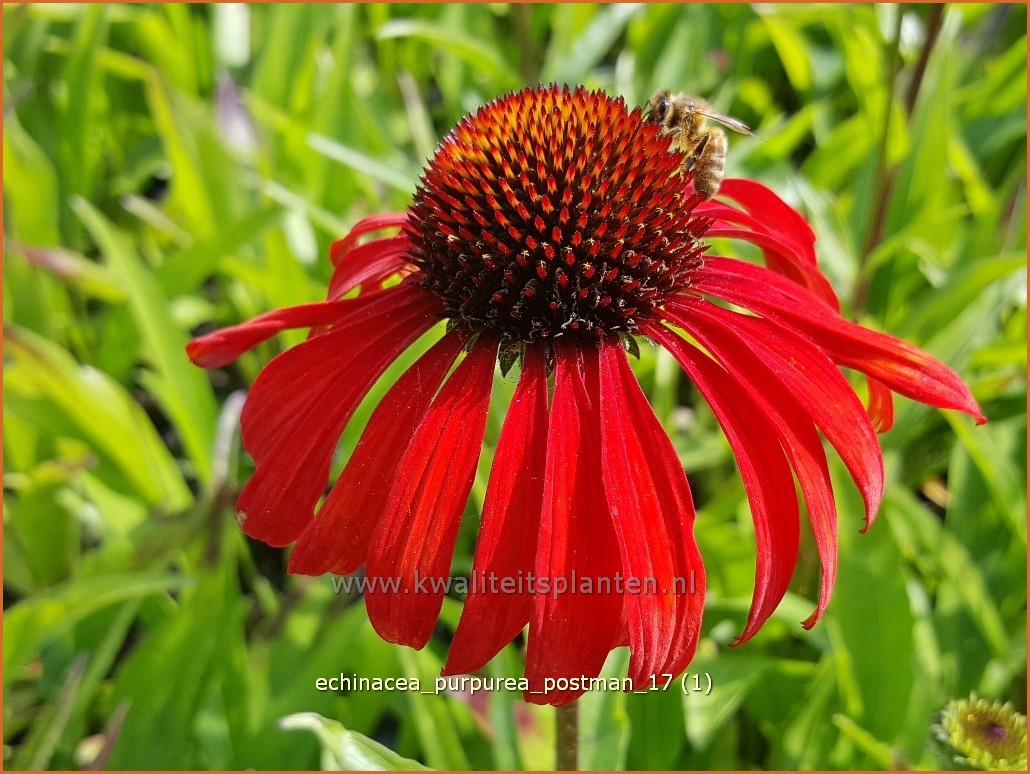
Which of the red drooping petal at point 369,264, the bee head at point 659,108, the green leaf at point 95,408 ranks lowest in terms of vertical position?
the green leaf at point 95,408

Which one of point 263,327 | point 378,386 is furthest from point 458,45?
point 263,327

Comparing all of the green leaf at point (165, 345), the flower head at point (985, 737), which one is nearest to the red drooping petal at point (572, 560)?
the flower head at point (985, 737)

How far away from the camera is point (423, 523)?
67 centimetres

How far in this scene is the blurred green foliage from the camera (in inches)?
43.9

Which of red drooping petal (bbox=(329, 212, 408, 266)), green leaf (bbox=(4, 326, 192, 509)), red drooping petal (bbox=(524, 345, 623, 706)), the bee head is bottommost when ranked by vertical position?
red drooping petal (bbox=(524, 345, 623, 706))

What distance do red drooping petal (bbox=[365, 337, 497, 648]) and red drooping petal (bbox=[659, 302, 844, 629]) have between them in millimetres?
204

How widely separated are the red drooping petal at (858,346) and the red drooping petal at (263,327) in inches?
13.6

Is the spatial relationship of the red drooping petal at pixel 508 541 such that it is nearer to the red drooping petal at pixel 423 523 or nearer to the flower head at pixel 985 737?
the red drooping petal at pixel 423 523

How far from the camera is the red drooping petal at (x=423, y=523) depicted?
66 cm

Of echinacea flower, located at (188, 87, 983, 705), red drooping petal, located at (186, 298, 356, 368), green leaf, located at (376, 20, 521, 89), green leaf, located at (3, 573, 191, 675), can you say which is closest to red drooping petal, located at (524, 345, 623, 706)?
echinacea flower, located at (188, 87, 983, 705)

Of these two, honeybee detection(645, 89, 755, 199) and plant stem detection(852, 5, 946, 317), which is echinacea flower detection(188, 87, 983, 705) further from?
plant stem detection(852, 5, 946, 317)

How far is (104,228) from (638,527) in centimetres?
115

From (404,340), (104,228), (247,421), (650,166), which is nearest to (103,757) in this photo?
(247,421)

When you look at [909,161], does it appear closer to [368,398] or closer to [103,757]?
[368,398]
